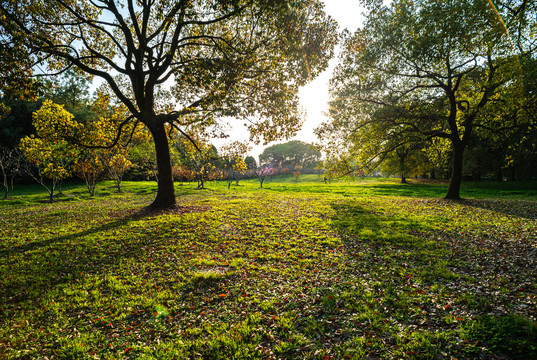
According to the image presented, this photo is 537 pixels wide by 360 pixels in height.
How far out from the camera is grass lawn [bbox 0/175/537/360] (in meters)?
4.56

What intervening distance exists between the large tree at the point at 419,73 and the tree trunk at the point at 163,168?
15.0 meters

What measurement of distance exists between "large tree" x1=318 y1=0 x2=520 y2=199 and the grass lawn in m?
11.3

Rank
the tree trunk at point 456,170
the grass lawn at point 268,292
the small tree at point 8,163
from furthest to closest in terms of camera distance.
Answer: the small tree at point 8,163 < the tree trunk at point 456,170 < the grass lawn at point 268,292

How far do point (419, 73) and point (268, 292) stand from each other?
2282 centimetres

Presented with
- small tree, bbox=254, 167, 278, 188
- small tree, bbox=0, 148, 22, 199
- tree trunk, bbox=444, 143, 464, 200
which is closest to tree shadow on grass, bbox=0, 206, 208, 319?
tree trunk, bbox=444, 143, 464, 200

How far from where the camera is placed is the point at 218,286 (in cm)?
698

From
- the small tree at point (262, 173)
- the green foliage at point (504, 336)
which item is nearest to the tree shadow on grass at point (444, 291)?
the green foliage at point (504, 336)

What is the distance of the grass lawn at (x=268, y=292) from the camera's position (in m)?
4.56

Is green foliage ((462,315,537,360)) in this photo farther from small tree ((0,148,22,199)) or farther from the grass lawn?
small tree ((0,148,22,199))

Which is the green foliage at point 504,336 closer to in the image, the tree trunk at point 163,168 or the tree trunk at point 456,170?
the tree trunk at point 163,168

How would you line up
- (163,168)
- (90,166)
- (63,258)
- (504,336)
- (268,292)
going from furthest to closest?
(90,166)
(163,168)
(63,258)
(268,292)
(504,336)

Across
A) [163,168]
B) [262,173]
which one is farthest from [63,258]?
[262,173]

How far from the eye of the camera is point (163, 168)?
1611 centimetres

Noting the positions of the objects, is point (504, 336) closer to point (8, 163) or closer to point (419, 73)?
point (419, 73)
